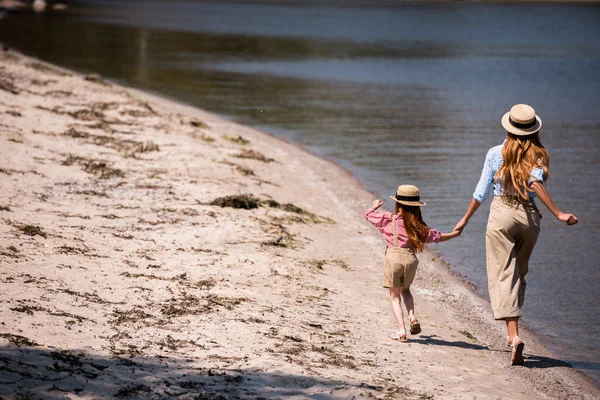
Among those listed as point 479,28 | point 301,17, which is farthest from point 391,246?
point 301,17

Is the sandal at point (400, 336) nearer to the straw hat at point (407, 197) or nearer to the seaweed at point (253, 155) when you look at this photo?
the straw hat at point (407, 197)

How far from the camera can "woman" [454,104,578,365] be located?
21.9 ft

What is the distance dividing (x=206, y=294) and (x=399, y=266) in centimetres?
176

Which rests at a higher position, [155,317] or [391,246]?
[391,246]

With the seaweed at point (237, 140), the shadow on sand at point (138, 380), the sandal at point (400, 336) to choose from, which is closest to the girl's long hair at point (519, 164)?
the sandal at point (400, 336)

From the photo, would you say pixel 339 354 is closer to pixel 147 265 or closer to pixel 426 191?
pixel 147 265

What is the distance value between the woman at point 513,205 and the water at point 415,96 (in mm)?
1289

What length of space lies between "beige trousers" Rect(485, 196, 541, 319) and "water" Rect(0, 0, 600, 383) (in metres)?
1.26

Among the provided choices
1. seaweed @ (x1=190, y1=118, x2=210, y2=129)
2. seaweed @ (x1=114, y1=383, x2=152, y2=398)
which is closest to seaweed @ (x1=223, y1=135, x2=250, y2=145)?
seaweed @ (x1=190, y1=118, x2=210, y2=129)

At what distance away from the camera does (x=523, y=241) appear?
688cm

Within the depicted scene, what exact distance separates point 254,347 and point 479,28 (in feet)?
218

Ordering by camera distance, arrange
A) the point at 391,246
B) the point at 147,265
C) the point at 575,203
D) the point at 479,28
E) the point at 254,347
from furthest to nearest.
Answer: the point at 479,28, the point at 575,203, the point at 147,265, the point at 391,246, the point at 254,347

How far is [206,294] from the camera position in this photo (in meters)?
7.66

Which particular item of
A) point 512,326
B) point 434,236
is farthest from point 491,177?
point 512,326
